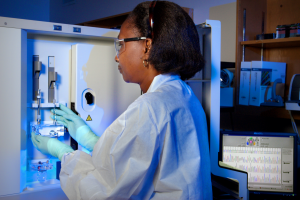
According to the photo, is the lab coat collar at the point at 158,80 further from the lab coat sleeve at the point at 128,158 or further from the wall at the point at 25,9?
the wall at the point at 25,9

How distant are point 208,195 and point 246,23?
1.56 m

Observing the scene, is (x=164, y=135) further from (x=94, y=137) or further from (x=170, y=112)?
(x=94, y=137)

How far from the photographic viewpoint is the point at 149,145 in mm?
654

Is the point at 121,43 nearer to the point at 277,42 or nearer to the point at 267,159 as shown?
the point at 267,159

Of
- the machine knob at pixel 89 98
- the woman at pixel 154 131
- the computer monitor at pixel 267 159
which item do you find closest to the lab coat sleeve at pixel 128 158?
the woman at pixel 154 131

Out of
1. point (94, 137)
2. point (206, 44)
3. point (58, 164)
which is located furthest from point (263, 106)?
point (58, 164)

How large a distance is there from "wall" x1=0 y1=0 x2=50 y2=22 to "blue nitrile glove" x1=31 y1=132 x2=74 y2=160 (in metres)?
3.49

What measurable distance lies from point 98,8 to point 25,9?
4.20ft

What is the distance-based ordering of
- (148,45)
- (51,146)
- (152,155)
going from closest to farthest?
(152,155) → (148,45) → (51,146)

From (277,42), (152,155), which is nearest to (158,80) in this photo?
(152,155)

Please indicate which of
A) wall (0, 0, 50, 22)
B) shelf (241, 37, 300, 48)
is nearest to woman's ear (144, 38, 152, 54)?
shelf (241, 37, 300, 48)

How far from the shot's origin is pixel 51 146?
3.57ft

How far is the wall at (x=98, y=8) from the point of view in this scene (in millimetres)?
2461

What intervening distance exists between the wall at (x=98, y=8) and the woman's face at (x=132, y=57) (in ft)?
5.77
